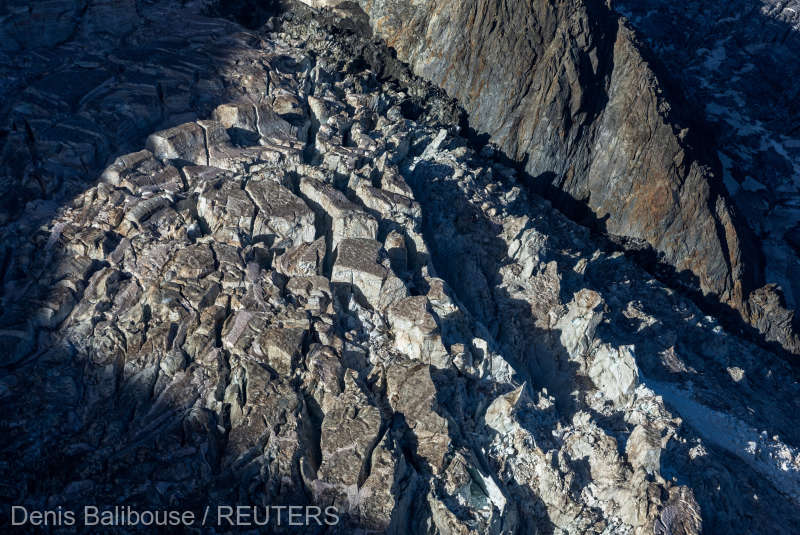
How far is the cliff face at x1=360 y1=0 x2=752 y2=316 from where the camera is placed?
3775cm

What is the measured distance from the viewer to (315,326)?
2034cm

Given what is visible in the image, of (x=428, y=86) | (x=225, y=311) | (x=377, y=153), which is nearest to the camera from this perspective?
(x=225, y=311)

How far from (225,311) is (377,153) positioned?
36.3 feet

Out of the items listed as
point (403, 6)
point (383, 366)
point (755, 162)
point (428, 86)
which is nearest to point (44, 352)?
point (383, 366)

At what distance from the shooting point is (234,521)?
1645 cm

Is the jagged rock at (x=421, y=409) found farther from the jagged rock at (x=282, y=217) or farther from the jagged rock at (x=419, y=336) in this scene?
the jagged rock at (x=282, y=217)

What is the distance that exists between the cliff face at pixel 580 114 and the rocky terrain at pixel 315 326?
3716mm

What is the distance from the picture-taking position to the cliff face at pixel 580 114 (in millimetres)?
37750

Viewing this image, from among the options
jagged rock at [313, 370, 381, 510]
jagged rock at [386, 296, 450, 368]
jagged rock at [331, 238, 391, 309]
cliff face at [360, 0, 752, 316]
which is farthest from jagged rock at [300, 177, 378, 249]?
cliff face at [360, 0, 752, 316]

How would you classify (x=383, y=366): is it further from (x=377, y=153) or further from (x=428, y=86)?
(x=428, y=86)

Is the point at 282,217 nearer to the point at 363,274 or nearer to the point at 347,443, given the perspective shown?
the point at 363,274

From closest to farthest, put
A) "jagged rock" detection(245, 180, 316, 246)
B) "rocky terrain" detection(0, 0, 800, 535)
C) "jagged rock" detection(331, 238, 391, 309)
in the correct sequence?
"rocky terrain" detection(0, 0, 800, 535) → "jagged rock" detection(331, 238, 391, 309) → "jagged rock" detection(245, 180, 316, 246)

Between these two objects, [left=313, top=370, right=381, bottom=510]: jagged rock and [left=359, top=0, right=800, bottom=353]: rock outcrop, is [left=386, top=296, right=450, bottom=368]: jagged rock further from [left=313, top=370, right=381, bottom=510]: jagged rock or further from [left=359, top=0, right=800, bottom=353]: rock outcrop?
[left=359, top=0, right=800, bottom=353]: rock outcrop

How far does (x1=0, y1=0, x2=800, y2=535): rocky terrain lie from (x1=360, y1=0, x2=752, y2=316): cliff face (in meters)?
3.72
